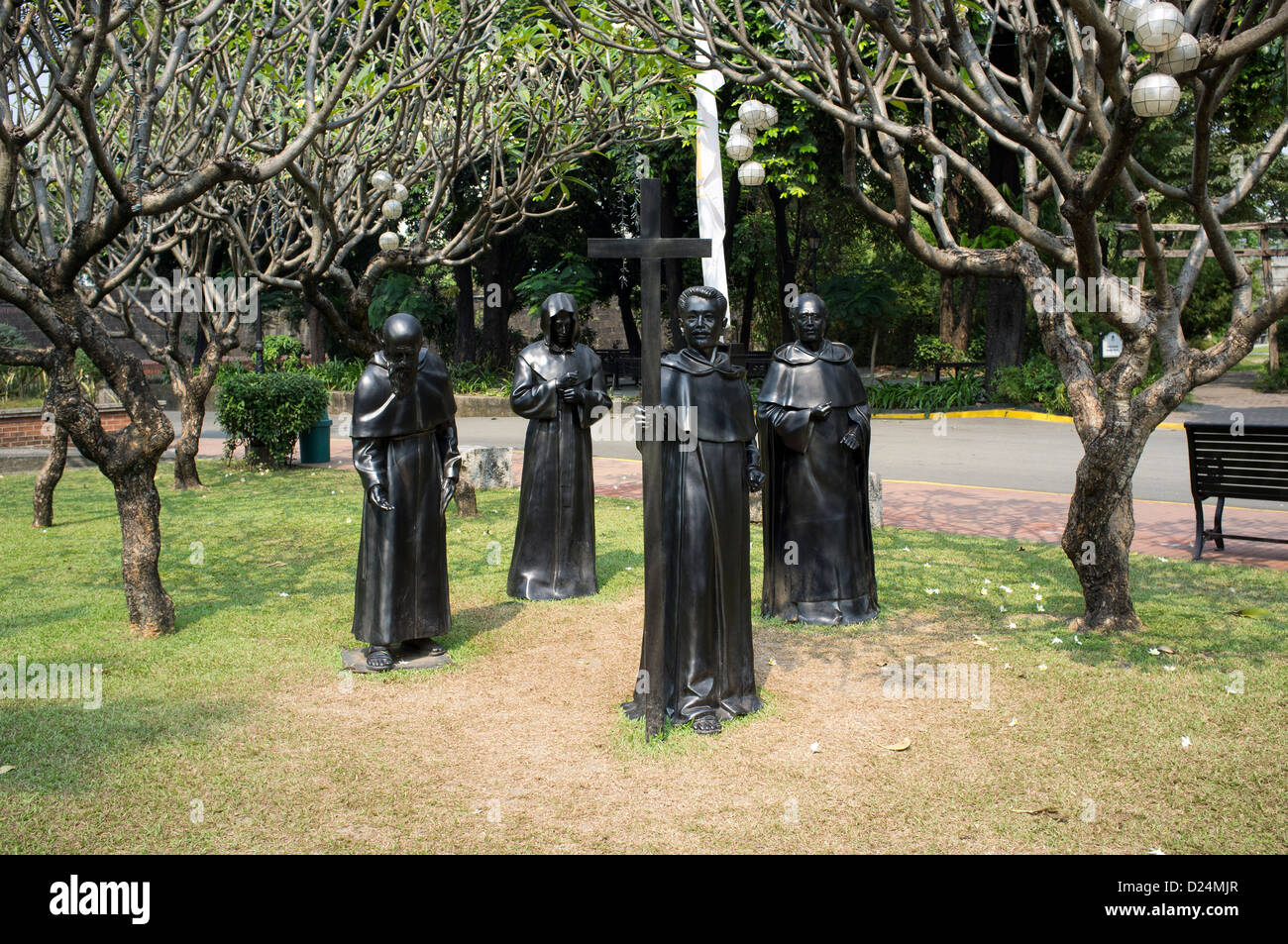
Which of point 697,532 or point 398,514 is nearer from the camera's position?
point 697,532

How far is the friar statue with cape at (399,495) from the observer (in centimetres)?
591

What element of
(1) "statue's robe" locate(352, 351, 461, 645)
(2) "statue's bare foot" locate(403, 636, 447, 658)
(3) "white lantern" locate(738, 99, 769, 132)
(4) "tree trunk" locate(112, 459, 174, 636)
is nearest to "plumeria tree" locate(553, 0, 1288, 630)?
(3) "white lantern" locate(738, 99, 769, 132)

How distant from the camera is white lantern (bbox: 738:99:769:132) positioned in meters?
8.39

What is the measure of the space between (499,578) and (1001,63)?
1802 cm

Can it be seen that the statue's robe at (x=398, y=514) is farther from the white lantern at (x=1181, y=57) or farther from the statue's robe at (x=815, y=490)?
the white lantern at (x=1181, y=57)

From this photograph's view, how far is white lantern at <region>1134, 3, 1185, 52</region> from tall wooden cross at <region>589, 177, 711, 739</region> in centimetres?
189

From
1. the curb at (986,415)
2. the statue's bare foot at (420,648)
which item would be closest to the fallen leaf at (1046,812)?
the statue's bare foot at (420,648)

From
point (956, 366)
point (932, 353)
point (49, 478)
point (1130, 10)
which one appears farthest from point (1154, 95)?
point (932, 353)

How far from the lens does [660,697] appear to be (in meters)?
4.89

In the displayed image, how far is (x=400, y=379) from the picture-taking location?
5926 mm

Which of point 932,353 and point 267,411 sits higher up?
point 932,353

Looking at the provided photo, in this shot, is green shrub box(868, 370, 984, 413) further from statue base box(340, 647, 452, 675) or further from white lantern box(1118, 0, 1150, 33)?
white lantern box(1118, 0, 1150, 33)

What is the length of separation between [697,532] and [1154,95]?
2617 millimetres

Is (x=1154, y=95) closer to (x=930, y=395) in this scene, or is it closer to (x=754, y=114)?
(x=754, y=114)
